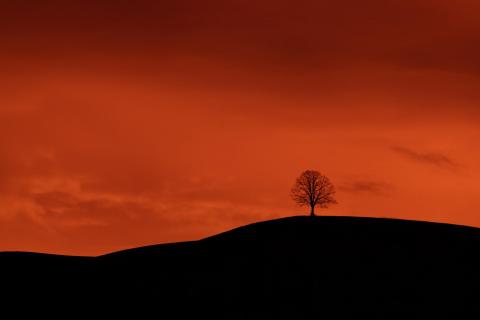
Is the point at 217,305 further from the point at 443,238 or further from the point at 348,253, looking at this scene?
the point at 443,238

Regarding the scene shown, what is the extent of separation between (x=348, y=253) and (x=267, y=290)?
11.2m

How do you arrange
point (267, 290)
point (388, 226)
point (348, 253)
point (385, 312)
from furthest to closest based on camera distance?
point (388, 226), point (348, 253), point (267, 290), point (385, 312)

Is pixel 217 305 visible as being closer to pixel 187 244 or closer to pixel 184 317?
pixel 184 317

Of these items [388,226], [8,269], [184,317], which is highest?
[388,226]

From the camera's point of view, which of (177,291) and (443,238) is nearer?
(177,291)

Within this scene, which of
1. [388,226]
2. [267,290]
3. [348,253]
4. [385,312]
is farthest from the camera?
[388,226]

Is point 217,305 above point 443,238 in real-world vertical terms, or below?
below

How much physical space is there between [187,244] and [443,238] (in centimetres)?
2584

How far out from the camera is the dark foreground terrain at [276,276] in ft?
242

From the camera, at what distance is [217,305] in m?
74.4

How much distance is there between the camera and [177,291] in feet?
257

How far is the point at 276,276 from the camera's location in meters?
79.8

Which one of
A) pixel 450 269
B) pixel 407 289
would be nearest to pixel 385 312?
pixel 407 289

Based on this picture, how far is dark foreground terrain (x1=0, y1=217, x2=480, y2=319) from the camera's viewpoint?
73875 millimetres
